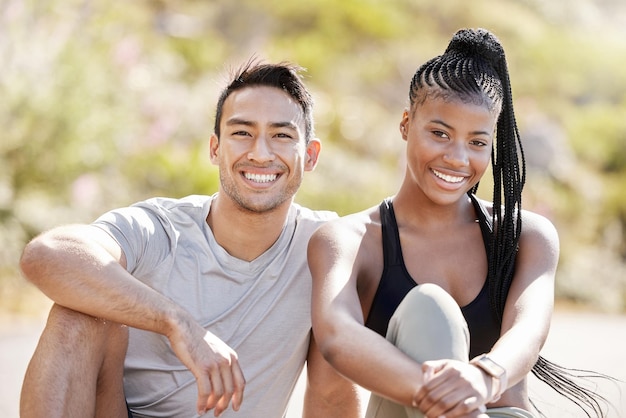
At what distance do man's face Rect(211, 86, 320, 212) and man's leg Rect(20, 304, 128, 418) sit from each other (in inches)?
24.6

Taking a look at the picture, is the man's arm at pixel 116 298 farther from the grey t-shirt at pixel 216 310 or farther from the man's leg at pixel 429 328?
the man's leg at pixel 429 328

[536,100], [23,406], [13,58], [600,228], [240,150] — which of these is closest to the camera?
[23,406]

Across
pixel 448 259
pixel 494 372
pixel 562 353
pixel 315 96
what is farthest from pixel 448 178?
pixel 315 96

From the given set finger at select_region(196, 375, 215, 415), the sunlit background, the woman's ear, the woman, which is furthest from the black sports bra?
the sunlit background

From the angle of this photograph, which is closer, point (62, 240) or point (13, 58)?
point (62, 240)

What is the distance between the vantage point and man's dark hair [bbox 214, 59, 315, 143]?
3303 mm

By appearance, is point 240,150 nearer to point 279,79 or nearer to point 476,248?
point 279,79

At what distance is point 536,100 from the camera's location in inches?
501

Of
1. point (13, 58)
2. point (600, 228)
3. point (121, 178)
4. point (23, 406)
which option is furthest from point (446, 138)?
point (600, 228)

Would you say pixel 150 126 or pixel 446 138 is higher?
pixel 150 126

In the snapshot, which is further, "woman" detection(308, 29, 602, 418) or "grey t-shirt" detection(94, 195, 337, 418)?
"grey t-shirt" detection(94, 195, 337, 418)

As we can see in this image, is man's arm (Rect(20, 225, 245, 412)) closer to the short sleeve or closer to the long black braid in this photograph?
the short sleeve

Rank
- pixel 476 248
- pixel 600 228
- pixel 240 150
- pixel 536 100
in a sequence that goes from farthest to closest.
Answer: pixel 536 100, pixel 600 228, pixel 240 150, pixel 476 248

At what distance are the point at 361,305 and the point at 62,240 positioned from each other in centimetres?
92
